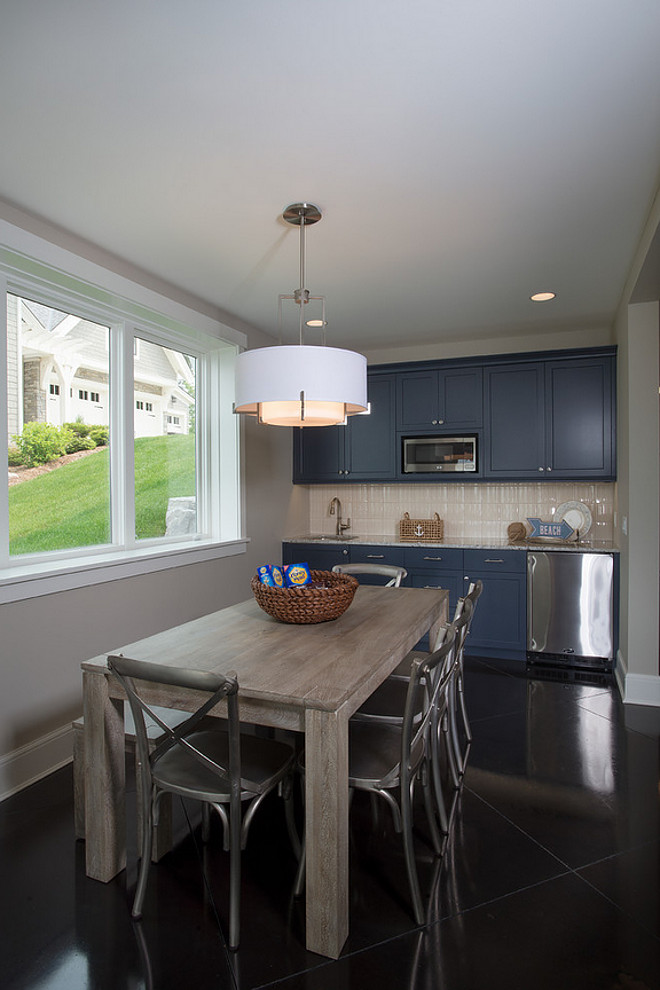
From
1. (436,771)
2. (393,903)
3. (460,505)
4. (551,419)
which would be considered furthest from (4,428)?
(551,419)

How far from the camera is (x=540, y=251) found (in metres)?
3.20

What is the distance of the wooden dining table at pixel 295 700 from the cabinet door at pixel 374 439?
Answer: 8.85 feet

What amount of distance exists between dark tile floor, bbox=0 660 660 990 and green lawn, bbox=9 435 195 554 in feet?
3.87

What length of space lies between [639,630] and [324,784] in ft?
9.04

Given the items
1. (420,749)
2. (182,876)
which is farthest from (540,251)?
(182,876)

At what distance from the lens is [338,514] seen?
5582mm

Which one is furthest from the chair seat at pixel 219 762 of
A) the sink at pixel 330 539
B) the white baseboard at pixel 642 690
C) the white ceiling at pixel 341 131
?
the sink at pixel 330 539

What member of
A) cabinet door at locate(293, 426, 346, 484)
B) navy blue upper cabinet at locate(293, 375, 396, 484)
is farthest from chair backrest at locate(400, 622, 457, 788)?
cabinet door at locate(293, 426, 346, 484)

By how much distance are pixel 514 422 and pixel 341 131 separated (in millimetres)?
3102

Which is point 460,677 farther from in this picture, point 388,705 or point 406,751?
point 406,751

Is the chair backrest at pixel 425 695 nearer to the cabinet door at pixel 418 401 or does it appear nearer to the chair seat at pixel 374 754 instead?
the chair seat at pixel 374 754

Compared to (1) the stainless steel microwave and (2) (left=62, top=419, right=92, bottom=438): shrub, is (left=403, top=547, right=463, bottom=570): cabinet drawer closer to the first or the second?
(1) the stainless steel microwave

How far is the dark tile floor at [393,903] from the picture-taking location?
162 centimetres

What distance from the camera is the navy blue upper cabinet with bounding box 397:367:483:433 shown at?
16.0ft
